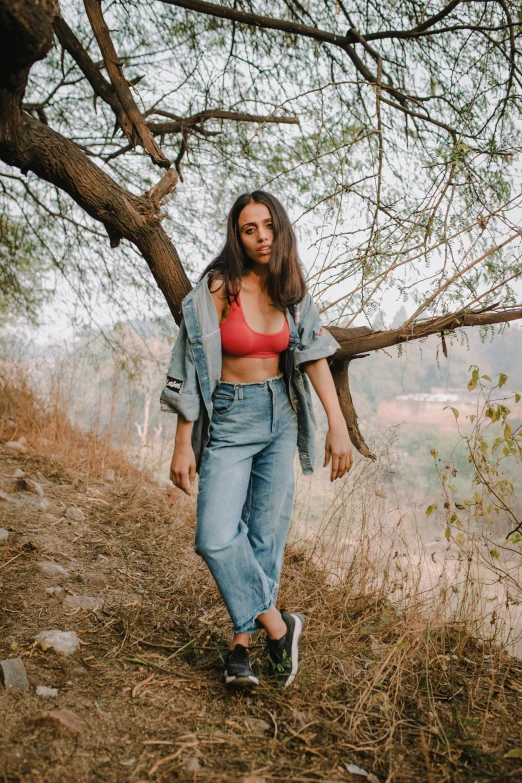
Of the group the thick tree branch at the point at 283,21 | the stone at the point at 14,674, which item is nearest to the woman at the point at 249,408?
the stone at the point at 14,674

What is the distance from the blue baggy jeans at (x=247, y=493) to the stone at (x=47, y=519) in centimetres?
192

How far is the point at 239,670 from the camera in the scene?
236 cm

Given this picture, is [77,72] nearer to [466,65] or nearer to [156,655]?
[466,65]

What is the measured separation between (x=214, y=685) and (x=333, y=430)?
1077 millimetres

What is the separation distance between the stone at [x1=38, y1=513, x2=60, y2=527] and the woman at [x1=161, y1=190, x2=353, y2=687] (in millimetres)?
1876

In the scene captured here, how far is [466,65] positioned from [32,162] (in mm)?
3405

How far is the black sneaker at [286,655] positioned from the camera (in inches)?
97.3

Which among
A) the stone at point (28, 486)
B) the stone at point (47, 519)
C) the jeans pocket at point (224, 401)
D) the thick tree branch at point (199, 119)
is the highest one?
the thick tree branch at point (199, 119)

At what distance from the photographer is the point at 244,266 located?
8.55 ft

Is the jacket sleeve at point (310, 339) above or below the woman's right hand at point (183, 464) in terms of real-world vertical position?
above

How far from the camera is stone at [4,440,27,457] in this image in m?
5.20

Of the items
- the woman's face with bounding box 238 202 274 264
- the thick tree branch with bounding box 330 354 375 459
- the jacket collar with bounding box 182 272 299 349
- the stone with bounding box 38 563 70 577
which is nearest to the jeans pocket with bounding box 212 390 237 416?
the jacket collar with bounding box 182 272 299 349

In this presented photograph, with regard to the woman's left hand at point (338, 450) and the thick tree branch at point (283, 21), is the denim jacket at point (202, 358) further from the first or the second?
the thick tree branch at point (283, 21)

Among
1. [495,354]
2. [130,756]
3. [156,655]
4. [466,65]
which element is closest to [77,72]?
[466,65]
